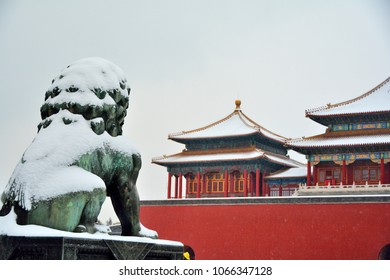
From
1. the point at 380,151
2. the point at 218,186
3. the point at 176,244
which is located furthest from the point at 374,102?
the point at 176,244

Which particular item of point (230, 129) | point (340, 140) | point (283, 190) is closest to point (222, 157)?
point (230, 129)

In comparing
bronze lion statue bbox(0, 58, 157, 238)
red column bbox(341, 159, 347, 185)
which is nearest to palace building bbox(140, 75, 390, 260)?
red column bbox(341, 159, 347, 185)

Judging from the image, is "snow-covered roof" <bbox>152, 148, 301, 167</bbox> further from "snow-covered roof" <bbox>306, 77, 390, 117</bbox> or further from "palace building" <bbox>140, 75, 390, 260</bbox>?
"snow-covered roof" <bbox>306, 77, 390, 117</bbox>

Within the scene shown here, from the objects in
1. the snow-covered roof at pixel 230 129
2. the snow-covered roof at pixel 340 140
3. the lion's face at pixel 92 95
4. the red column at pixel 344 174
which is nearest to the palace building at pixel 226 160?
the snow-covered roof at pixel 230 129

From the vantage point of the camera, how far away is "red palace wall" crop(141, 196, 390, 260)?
44.0 ft

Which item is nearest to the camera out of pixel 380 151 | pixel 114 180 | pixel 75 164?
pixel 75 164

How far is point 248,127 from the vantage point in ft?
61.1

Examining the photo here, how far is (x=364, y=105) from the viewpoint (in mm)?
16406

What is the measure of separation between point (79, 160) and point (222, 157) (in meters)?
13.3

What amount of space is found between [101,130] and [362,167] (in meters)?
12.2

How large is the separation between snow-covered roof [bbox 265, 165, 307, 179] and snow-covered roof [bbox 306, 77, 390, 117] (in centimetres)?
173

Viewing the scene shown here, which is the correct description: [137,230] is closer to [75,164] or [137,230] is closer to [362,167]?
[75,164]

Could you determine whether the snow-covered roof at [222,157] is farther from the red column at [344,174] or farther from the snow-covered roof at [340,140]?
the red column at [344,174]

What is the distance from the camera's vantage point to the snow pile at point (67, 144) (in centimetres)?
464
